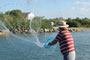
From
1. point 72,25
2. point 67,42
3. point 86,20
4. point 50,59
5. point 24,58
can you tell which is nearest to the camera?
point 67,42

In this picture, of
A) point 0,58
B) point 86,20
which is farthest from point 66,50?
point 86,20

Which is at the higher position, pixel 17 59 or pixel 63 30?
pixel 63 30

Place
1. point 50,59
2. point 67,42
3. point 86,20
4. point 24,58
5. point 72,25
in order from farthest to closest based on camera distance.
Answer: point 86,20 → point 72,25 → point 24,58 → point 50,59 → point 67,42

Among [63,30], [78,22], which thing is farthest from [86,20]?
[63,30]

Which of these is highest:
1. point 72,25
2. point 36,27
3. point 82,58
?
point 36,27

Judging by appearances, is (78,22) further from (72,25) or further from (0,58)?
(0,58)

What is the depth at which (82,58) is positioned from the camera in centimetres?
1518

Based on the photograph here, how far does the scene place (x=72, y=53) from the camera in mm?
5836

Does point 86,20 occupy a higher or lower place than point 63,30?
lower

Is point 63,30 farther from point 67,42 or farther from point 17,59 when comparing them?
point 17,59

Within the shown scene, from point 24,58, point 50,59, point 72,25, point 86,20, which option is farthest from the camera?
point 86,20

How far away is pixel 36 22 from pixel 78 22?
11140 centimetres

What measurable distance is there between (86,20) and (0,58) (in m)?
119

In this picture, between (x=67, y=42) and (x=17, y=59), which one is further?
(x=17, y=59)
